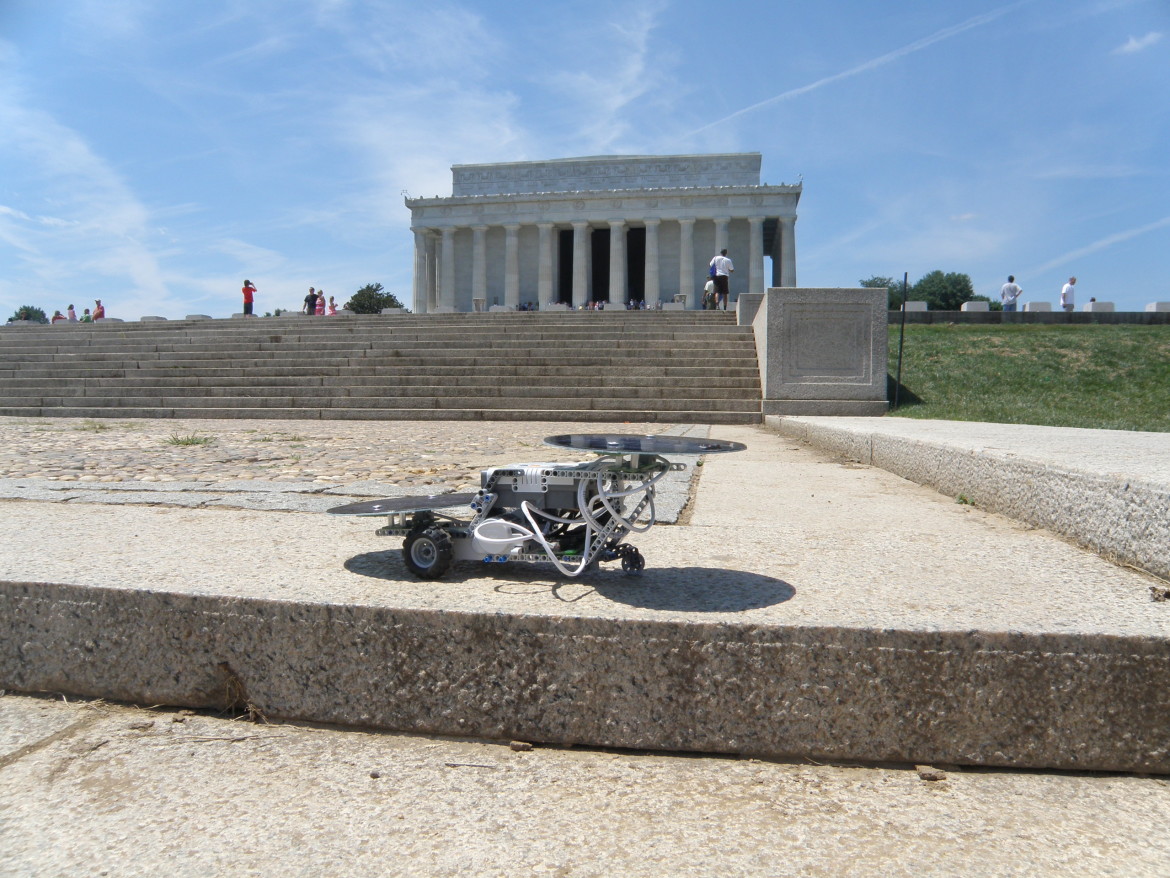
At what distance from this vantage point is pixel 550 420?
13.8m

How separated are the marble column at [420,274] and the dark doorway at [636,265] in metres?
13.4

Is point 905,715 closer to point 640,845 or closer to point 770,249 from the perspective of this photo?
point 640,845

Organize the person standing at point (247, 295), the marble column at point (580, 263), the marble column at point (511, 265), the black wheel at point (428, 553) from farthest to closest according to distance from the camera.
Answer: the marble column at point (511, 265) < the marble column at point (580, 263) < the person standing at point (247, 295) < the black wheel at point (428, 553)

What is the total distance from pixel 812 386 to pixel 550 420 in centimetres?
461

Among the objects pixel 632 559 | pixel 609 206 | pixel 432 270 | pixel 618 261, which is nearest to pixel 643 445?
pixel 632 559

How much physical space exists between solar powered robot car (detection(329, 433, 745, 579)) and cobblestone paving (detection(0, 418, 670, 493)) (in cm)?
151

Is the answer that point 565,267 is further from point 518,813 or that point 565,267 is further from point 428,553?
point 518,813

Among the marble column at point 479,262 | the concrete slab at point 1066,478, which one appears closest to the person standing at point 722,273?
the concrete slab at point 1066,478

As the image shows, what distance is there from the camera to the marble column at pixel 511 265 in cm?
4725

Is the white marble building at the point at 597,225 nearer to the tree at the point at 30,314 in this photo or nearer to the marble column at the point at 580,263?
the marble column at the point at 580,263

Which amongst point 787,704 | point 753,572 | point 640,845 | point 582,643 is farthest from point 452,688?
point 753,572

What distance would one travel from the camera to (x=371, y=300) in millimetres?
73688

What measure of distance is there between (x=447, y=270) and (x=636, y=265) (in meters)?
13.1

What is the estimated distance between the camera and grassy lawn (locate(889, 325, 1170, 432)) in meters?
10.8
